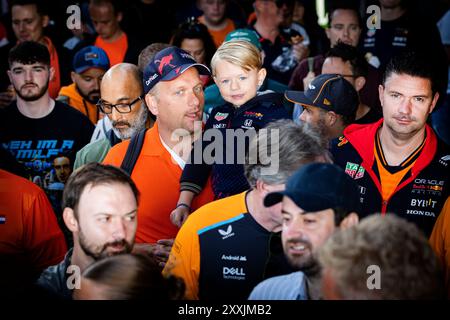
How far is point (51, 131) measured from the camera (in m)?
6.15

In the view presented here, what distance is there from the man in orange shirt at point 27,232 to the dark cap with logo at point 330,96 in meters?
1.90

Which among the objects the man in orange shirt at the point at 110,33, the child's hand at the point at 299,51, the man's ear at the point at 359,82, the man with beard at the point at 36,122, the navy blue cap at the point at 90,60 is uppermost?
the man in orange shirt at the point at 110,33

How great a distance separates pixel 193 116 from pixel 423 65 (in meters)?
1.50

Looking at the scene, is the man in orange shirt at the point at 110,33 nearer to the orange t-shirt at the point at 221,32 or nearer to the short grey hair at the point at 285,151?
the orange t-shirt at the point at 221,32

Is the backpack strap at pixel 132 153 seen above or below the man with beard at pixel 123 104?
below

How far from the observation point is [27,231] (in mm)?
4648

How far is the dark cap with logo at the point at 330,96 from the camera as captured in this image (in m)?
5.49

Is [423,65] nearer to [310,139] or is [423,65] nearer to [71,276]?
[310,139]

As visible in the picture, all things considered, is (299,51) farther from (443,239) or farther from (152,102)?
(443,239)

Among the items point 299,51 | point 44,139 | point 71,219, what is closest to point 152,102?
point 44,139

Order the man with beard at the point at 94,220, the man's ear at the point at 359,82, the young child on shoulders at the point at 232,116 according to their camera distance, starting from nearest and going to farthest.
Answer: the man with beard at the point at 94,220 < the young child on shoulders at the point at 232,116 < the man's ear at the point at 359,82

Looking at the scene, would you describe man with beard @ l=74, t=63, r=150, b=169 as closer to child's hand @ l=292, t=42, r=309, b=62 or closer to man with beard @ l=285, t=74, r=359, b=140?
Answer: man with beard @ l=285, t=74, r=359, b=140

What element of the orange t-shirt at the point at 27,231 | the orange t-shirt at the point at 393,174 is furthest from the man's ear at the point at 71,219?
the orange t-shirt at the point at 393,174

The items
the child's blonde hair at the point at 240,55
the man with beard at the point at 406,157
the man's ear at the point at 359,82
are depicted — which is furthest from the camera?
the man's ear at the point at 359,82
